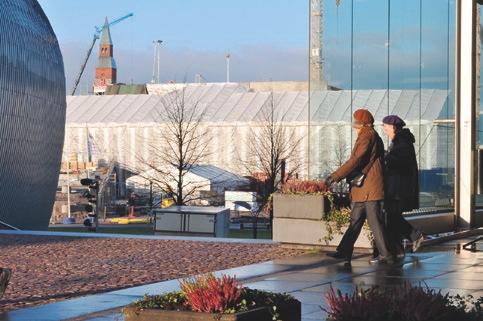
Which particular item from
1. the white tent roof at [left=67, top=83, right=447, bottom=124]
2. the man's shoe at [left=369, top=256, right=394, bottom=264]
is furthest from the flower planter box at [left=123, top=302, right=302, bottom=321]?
the white tent roof at [left=67, top=83, right=447, bottom=124]

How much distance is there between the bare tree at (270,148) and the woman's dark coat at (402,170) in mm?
60058

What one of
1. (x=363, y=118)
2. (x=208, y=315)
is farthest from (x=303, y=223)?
(x=208, y=315)

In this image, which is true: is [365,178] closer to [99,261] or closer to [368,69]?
[99,261]

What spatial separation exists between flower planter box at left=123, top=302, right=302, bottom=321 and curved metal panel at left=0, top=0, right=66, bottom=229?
40.1 m

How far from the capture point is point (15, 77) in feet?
158

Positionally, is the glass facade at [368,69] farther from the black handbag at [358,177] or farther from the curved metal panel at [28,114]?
the curved metal panel at [28,114]

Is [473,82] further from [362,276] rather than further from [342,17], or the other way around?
→ [362,276]

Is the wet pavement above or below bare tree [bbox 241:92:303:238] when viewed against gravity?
below

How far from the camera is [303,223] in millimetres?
15500

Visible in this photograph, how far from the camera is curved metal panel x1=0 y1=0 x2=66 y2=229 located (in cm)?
4731

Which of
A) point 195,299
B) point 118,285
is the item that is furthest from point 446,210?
point 195,299

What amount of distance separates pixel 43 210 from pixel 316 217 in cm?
3830

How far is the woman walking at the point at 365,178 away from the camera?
13.0 metres

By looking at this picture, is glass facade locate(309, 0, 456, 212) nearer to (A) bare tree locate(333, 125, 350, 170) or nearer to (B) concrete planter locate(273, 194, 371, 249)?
(A) bare tree locate(333, 125, 350, 170)
